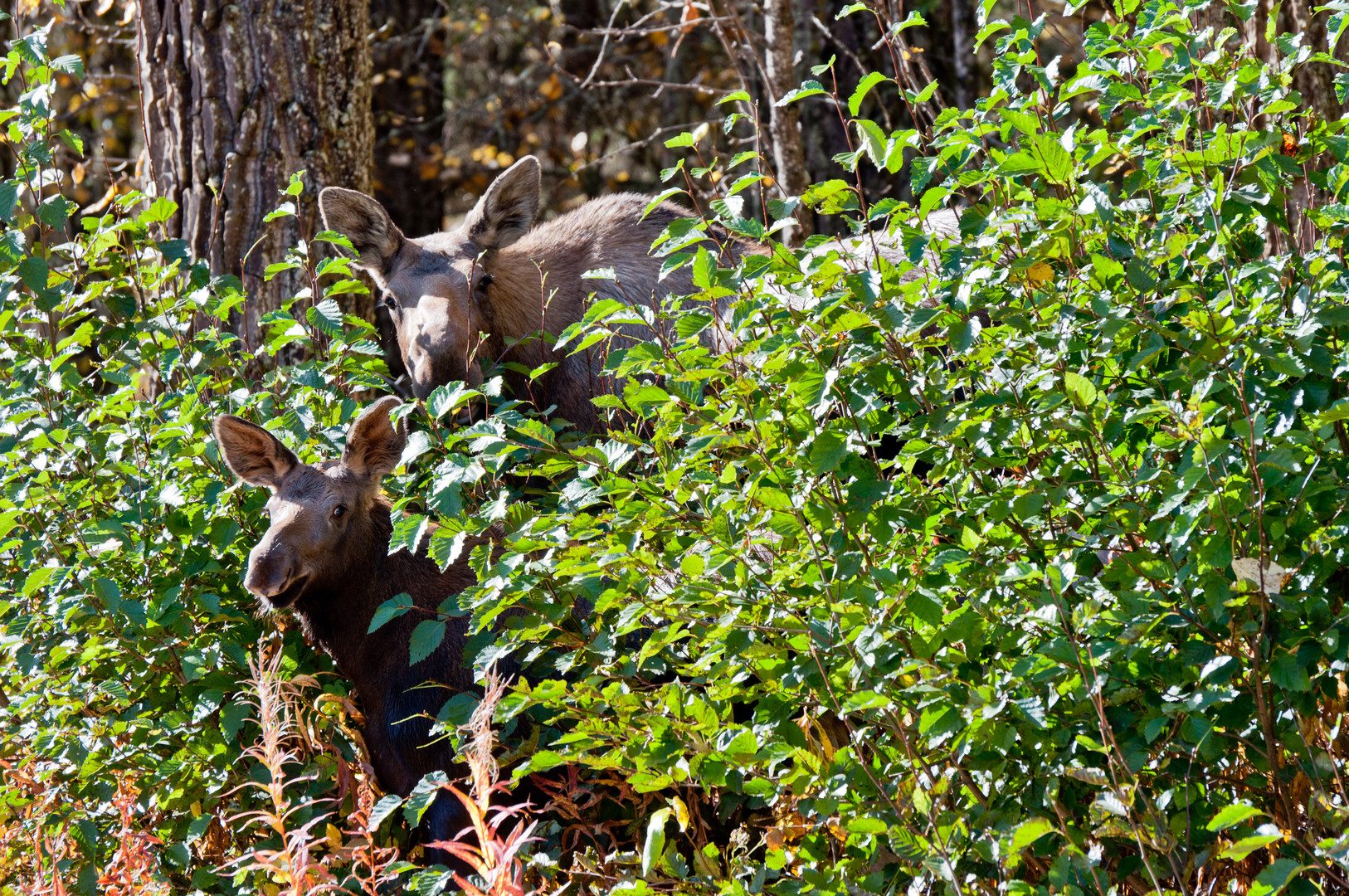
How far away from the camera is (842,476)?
353 cm


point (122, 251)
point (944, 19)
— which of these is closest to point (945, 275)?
point (122, 251)

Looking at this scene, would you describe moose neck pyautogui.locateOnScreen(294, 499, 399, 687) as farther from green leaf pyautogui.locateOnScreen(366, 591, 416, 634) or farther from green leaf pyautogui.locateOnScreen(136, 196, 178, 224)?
green leaf pyautogui.locateOnScreen(136, 196, 178, 224)

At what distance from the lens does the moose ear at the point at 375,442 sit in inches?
204

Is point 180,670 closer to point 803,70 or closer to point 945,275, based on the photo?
point 945,275

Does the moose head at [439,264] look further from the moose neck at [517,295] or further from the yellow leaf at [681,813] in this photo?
the yellow leaf at [681,813]

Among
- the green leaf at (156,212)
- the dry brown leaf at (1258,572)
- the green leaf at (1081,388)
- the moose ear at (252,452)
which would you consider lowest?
the moose ear at (252,452)

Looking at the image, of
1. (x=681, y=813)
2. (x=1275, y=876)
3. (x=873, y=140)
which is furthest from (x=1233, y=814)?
(x=873, y=140)

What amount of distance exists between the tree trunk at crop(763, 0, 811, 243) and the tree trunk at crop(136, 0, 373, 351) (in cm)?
254

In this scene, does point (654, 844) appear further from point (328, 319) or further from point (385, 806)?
point (328, 319)

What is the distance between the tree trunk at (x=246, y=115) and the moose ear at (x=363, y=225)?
283mm

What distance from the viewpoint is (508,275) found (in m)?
7.45

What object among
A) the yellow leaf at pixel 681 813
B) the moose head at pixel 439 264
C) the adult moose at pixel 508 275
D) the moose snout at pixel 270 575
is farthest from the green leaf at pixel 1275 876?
the adult moose at pixel 508 275

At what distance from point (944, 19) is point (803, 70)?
171cm

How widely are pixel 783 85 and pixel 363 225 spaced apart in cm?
274
